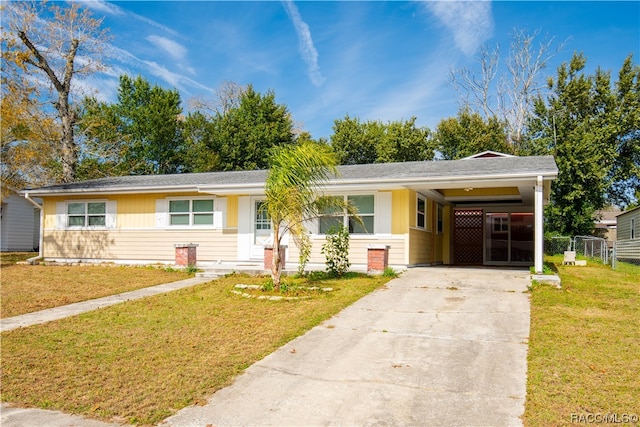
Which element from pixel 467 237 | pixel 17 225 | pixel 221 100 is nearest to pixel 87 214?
pixel 17 225

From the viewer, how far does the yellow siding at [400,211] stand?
13648 millimetres

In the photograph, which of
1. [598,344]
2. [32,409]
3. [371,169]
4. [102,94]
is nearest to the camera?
[32,409]

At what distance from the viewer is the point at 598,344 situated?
610 cm

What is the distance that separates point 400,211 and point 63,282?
9.05 m

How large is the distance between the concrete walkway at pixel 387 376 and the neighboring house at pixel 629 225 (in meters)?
16.8

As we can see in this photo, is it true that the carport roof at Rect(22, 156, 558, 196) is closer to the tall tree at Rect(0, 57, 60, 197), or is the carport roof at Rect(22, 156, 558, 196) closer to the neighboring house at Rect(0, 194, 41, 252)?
the tall tree at Rect(0, 57, 60, 197)

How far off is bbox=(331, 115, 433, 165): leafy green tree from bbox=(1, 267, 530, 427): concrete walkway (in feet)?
83.3

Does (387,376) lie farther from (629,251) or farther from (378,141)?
(378,141)

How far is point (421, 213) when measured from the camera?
15.2 metres

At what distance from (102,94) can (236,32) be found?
13.5 metres

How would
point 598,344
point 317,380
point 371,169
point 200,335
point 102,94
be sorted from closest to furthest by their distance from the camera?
point 317,380 → point 598,344 → point 200,335 → point 371,169 → point 102,94

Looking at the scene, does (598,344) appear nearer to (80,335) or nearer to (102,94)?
(80,335)

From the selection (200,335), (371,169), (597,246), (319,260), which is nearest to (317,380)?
(200,335)

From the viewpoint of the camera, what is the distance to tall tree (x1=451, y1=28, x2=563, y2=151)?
36.8 m
